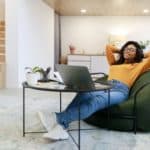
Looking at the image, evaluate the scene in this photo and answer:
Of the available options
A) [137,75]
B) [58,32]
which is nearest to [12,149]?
[137,75]

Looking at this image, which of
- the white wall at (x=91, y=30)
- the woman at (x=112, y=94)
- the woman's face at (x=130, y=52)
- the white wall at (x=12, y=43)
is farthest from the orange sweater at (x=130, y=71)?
the white wall at (x=91, y=30)

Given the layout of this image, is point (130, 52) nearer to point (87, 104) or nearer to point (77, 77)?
point (87, 104)

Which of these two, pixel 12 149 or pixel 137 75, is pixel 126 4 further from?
pixel 12 149

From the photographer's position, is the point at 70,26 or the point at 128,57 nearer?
the point at 128,57

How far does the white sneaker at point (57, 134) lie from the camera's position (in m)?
2.83

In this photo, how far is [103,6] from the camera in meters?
8.02

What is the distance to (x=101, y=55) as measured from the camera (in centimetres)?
927

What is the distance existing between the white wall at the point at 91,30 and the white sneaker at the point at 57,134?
287 inches

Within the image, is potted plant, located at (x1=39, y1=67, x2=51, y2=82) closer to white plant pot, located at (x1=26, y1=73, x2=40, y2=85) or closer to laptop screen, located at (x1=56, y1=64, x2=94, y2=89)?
white plant pot, located at (x1=26, y1=73, x2=40, y2=85)

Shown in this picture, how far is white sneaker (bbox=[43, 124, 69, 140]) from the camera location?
2829 millimetres

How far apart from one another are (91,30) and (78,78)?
295 inches

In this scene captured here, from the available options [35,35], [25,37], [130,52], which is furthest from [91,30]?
[130,52]

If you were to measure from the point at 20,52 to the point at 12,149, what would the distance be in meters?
4.10

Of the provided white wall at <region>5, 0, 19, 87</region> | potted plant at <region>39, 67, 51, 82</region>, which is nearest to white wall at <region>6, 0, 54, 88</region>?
white wall at <region>5, 0, 19, 87</region>
